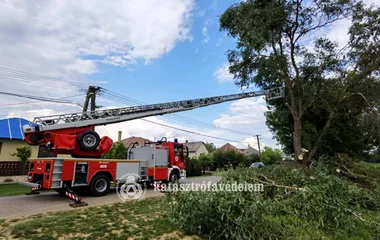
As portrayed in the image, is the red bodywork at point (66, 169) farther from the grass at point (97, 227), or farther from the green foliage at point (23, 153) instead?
the green foliage at point (23, 153)

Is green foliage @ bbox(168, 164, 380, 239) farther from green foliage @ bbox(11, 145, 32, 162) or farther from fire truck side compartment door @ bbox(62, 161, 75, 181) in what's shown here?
green foliage @ bbox(11, 145, 32, 162)

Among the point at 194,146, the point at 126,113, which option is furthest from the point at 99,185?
the point at 194,146

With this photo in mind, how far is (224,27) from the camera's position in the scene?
13.4m

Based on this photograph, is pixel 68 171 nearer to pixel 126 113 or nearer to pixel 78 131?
pixel 78 131

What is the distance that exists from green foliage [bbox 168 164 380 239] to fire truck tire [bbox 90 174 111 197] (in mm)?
4797

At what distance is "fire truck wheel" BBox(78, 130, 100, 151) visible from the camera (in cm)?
920

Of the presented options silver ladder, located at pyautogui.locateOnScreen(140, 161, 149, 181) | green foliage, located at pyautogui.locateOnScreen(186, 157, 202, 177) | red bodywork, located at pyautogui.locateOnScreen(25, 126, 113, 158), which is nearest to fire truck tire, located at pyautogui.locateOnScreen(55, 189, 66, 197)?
red bodywork, located at pyautogui.locateOnScreen(25, 126, 113, 158)

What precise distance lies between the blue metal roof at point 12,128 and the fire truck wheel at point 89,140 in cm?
987

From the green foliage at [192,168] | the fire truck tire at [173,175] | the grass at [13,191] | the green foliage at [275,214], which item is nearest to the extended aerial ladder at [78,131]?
the grass at [13,191]

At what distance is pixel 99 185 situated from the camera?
9.16m

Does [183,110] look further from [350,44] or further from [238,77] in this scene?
[350,44]

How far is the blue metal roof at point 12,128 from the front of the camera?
52.3ft

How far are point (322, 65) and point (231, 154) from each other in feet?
71.6

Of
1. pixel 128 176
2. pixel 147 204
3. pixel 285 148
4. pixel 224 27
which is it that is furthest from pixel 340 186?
pixel 285 148
